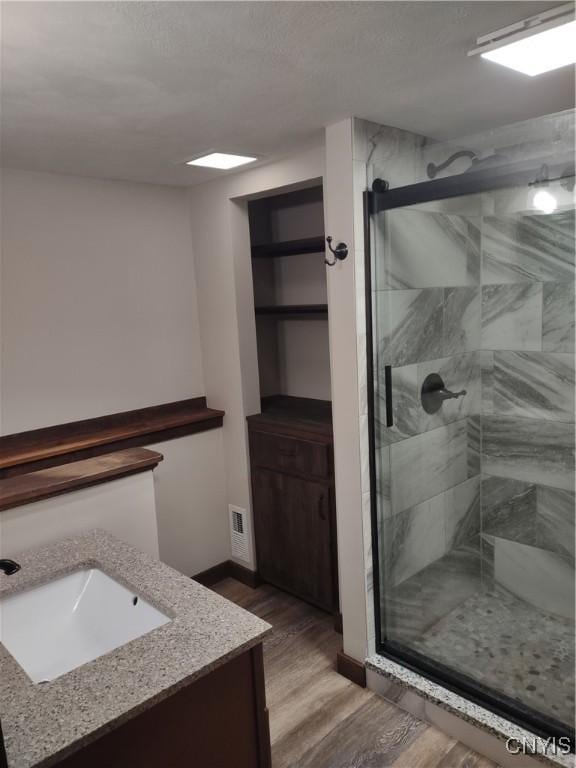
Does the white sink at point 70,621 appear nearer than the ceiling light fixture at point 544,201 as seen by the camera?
Yes

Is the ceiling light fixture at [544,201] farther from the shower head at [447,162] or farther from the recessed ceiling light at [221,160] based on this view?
the recessed ceiling light at [221,160]

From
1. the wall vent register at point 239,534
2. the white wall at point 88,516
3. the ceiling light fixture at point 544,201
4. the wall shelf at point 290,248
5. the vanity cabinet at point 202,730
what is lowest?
the wall vent register at point 239,534

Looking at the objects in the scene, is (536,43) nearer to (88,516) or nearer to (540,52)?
(540,52)

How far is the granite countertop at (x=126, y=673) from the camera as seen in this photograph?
47.4 inches

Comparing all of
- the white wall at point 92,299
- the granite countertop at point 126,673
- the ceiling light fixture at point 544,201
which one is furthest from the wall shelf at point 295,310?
the granite countertop at point 126,673

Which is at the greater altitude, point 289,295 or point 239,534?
point 289,295

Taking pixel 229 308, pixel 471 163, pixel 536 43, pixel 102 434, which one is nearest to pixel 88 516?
pixel 102 434

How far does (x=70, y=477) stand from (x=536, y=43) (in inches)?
82.7

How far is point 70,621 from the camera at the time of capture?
6.20 ft

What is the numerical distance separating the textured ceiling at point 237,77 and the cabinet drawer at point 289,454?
140cm

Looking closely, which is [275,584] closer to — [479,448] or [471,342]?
[479,448]

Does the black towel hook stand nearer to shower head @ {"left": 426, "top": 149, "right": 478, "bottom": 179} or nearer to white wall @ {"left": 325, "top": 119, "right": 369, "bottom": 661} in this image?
white wall @ {"left": 325, "top": 119, "right": 369, "bottom": 661}

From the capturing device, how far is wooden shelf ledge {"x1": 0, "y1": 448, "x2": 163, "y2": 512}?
2064 mm

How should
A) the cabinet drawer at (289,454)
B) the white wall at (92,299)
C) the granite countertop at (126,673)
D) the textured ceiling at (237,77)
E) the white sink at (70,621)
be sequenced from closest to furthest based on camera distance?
the granite countertop at (126,673) < the textured ceiling at (237,77) < the white sink at (70,621) < the white wall at (92,299) < the cabinet drawer at (289,454)
